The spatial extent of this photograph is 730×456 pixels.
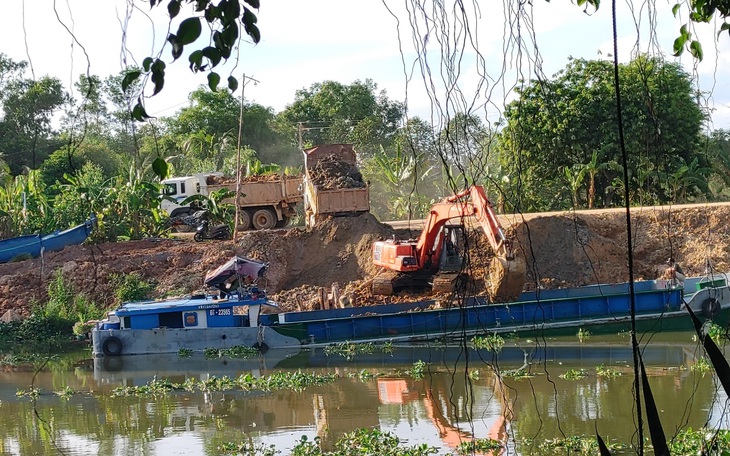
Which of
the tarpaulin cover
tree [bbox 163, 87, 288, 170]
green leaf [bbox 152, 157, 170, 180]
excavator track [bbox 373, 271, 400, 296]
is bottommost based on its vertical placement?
excavator track [bbox 373, 271, 400, 296]

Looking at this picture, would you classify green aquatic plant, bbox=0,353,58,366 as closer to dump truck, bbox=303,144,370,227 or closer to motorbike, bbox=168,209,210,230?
dump truck, bbox=303,144,370,227

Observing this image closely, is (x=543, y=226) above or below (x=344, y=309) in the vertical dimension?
above

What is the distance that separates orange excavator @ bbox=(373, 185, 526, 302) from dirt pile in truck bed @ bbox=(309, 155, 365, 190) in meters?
4.34

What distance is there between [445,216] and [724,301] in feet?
21.0

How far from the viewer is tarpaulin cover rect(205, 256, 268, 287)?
20.6m

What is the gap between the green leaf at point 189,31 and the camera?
9.20ft

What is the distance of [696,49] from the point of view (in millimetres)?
4211

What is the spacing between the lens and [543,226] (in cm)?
2720

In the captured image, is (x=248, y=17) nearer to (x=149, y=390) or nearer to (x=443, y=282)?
(x=149, y=390)

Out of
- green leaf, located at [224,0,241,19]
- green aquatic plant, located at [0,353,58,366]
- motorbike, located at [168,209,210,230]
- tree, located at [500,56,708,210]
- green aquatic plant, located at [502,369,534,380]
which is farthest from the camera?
motorbike, located at [168,209,210,230]

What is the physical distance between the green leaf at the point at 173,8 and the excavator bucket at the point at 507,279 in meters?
18.4

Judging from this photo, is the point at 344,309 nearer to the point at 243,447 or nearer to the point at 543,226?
the point at 543,226

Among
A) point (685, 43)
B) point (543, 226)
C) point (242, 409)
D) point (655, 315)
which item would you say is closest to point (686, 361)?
point (655, 315)

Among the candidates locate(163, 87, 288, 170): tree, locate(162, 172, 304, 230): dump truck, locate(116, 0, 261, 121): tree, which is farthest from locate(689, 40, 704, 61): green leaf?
locate(163, 87, 288, 170): tree
